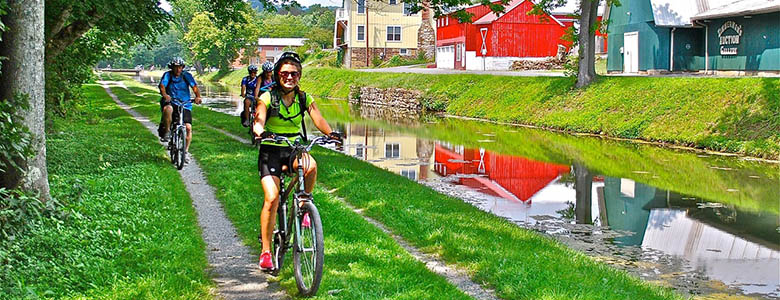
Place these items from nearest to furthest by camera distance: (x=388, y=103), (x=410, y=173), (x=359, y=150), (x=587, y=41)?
(x=410, y=173) → (x=359, y=150) → (x=587, y=41) → (x=388, y=103)

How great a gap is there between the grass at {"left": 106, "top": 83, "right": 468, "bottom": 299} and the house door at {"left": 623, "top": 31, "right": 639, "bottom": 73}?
1153 inches

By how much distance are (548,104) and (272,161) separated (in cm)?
2804

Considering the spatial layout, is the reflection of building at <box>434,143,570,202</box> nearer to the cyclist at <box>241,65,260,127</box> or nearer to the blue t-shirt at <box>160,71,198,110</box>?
the cyclist at <box>241,65,260,127</box>

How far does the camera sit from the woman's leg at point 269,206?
282 inches

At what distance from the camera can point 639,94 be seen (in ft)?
98.3

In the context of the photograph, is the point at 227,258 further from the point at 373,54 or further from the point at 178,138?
the point at 373,54

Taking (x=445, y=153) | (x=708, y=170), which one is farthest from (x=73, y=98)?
(x=708, y=170)

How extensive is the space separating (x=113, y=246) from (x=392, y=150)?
53.2 ft

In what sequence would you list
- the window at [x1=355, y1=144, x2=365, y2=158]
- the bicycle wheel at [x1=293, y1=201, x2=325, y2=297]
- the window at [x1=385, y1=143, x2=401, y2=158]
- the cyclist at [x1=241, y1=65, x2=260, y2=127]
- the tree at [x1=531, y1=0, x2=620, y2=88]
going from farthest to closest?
the tree at [x1=531, y1=0, x2=620, y2=88]
the window at [x1=385, y1=143, x2=401, y2=158]
the window at [x1=355, y1=144, x2=365, y2=158]
the cyclist at [x1=241, y1=65, x2=260, y2=127]
the bicycle wheel at [x1=293, y1=201, x2=325, y2=297]

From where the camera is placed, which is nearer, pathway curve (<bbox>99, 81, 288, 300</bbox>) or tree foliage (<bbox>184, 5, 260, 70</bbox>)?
pathway curve (<bbox>99, 81, 288, 300</bbox>)

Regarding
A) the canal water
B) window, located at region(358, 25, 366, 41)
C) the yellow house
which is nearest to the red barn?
the yellow house

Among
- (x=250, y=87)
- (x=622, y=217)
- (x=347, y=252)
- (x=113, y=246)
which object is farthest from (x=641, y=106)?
(x=113, y=246)

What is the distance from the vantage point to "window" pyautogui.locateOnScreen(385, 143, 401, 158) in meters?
22.8

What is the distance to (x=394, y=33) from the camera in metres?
77.4
